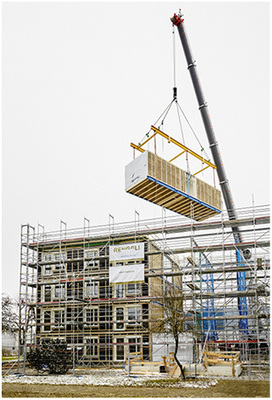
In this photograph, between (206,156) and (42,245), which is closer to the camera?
(206,156)

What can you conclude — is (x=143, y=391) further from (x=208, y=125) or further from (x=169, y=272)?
(x=208, y=125)

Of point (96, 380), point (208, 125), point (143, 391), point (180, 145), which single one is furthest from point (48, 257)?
point (143, 391)

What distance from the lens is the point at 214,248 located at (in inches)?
1019

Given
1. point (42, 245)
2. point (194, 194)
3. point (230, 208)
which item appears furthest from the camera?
point (42, 245)

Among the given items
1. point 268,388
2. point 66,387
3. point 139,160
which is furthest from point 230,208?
point 66,387

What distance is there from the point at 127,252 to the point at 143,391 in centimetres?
1058

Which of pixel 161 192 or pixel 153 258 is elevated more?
pixel 161 192

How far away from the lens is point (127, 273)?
27.1 m

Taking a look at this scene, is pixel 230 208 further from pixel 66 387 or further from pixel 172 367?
pixel 66 387

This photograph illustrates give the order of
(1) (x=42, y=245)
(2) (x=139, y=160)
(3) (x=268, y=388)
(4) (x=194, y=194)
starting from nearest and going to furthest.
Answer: (3) (x=268, y=388)
(2) (x=139, y=160)
(4) (x=194, y=194)
(1) (x=42, y=245)

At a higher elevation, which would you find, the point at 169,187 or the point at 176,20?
the point at 176,20

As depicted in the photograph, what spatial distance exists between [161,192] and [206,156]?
220 inches

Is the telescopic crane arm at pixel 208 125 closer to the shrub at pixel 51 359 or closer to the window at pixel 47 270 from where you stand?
the shrub at pixel 51 359

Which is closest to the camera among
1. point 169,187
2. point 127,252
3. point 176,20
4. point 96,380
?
point 96,380
